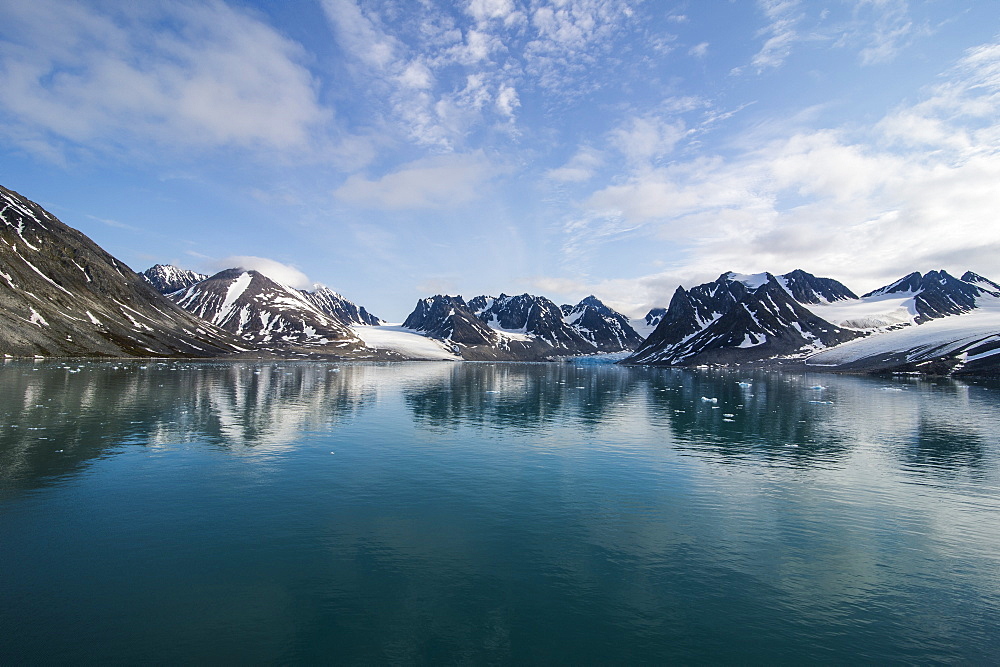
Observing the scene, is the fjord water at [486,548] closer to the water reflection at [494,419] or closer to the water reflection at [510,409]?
the water reflection at [494,419]

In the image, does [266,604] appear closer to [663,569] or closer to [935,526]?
[663,569]

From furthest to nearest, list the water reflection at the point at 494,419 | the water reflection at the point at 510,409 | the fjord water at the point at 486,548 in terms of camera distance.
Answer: the water reflection at the point at 510,409, the water reflection at the point at 494,419, the fjord water at the point at 486,548

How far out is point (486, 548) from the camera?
23.6 meters

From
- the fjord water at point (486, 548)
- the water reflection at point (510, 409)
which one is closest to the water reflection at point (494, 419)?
the water reflection at point (510, 409)

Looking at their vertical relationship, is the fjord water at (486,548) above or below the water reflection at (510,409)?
below

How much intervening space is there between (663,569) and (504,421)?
46605mm

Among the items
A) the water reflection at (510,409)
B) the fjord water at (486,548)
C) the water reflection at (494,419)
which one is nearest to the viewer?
the fjord water at (486,548)

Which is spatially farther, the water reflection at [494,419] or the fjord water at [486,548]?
the water reflection at [494,419]

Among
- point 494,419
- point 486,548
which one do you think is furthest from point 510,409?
point 486,548

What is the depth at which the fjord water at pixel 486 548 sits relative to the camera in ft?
53.2

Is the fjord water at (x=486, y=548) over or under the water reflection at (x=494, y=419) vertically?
under

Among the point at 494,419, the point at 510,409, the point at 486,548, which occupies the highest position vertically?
the point at 510,409

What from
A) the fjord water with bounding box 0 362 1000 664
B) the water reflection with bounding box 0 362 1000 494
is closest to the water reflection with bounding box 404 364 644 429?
the water reflection with bounding box 0 362 1000 494

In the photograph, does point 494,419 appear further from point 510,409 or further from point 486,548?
point 486,548
